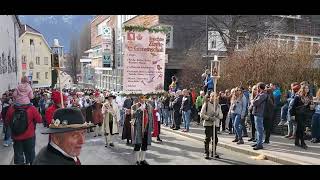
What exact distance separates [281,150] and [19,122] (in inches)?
265

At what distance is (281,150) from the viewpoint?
1180cm

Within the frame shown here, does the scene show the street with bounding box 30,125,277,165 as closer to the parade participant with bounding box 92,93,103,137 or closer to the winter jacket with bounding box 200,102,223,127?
the winter jacket with bounding box 200,102,223,127

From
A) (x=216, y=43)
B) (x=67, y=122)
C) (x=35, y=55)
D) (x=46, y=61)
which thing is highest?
(x=35, y=55)

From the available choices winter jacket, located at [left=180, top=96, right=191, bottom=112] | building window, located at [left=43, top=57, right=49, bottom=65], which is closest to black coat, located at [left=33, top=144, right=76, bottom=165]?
winter jacket, located at [left=180, top=96, right=191, bottom=112]

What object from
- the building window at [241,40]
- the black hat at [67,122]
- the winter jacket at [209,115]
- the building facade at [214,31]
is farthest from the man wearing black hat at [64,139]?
the building facade at [214,31]

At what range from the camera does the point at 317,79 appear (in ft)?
63.7

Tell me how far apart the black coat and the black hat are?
0.23 m

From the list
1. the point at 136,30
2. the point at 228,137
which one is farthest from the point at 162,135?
the point at 136,30

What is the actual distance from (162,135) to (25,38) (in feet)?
171

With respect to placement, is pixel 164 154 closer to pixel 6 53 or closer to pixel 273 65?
pixel 273 65

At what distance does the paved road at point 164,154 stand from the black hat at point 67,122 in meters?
6.70

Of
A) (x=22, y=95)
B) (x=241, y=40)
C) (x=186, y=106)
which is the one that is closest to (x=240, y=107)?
(x=186, y=106)

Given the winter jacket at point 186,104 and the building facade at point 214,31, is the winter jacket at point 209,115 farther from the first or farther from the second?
the building facade at point 214,31
